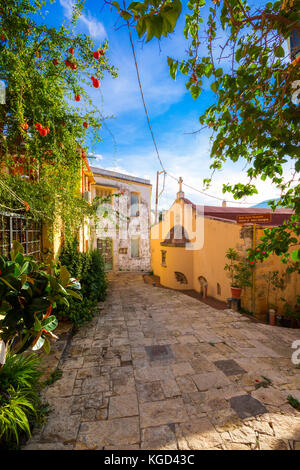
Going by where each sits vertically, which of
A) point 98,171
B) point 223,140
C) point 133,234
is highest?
point 98,171

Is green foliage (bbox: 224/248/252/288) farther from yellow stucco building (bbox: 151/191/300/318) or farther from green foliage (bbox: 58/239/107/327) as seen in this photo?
green foliage (bbox: 58/239/107/327)

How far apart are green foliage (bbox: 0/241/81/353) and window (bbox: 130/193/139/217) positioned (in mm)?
12655

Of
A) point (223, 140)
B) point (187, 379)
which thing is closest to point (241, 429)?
point (187, 379)

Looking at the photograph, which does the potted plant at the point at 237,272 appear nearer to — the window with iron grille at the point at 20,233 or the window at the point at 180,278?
the window at the point at 180,278

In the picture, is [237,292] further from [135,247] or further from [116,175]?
[116,175]

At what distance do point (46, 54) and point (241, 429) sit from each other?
508cm

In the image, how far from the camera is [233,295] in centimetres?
642

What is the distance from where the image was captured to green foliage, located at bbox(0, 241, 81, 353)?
5.24 feet

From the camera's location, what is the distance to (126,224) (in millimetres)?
14211

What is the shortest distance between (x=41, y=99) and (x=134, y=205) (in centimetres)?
1180

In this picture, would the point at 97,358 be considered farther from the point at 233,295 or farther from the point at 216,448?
the point at 233,295

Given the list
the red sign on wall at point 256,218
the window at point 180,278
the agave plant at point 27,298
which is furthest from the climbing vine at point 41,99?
the window at point 180,278

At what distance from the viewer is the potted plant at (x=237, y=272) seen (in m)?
6.12

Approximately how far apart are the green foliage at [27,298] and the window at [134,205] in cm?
1265
